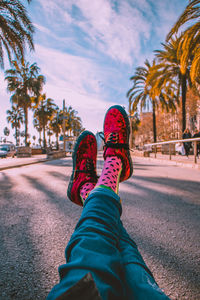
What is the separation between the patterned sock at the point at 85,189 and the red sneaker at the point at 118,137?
32 cm

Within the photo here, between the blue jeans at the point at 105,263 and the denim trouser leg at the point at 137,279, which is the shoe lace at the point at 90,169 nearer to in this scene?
the blue jeans at the point at 105,263

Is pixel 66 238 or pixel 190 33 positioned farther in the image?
pixel 190 33

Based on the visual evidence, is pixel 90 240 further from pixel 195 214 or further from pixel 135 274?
pixel 195 214

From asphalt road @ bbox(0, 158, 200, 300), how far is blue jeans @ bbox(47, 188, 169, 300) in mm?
262

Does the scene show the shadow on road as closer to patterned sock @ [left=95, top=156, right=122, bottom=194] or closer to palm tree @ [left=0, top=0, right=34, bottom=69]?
patterned sock @ [left=95, top=156, right=122, bottom=194]

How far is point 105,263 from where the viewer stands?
724mm

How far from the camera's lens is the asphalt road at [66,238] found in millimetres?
926

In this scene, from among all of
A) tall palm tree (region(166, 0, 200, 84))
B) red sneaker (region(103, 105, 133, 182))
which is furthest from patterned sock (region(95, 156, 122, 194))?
tall palm tree (region(166, 0, 200, 84))

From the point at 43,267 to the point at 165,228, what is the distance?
1012mm

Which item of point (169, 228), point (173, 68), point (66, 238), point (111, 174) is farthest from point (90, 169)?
point (173, 68)

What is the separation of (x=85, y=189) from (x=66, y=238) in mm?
464

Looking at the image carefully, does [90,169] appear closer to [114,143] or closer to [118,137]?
[114,143]

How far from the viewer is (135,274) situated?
74 cm

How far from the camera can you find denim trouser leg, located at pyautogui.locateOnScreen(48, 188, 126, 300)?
2.12 ft
